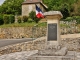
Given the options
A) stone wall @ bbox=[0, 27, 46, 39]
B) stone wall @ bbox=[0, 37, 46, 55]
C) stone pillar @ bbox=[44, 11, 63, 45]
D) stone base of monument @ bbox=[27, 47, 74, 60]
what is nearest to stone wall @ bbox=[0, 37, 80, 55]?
stone wall @ bbox=[0, 37, 46, 55]

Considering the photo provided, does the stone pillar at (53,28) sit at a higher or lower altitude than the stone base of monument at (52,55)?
higher

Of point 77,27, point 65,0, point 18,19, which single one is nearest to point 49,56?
point 77,27

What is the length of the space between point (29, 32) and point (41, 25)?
168 cm

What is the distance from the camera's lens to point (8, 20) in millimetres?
29453

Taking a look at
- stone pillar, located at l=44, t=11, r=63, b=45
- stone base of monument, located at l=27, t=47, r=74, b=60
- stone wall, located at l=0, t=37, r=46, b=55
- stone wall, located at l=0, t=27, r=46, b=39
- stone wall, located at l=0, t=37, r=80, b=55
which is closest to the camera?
stone base of monument, located at l=27, t=47, r=74, b=60

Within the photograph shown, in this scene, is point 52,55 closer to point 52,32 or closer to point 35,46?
point 52,32

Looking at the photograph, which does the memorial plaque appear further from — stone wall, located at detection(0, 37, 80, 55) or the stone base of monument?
stone wall, located at detection(0, 37, 80, 55)

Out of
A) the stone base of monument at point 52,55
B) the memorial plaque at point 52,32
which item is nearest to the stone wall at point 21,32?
the memorial plaque at point 52,32

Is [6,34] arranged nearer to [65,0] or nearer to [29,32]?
[29,32]

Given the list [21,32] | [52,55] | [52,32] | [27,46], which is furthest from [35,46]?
[52,55]

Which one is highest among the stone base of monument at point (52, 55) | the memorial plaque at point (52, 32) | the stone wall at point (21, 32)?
the memorial plaque at point (52, 32)

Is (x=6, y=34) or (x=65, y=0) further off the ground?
(x=65, y=0)

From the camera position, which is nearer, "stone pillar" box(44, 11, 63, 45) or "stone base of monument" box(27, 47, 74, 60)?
"stone base of monument" box(27, 47, 74, 60)

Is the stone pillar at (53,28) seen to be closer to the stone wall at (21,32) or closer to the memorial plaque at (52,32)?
the memorial plaque at (52,32)
